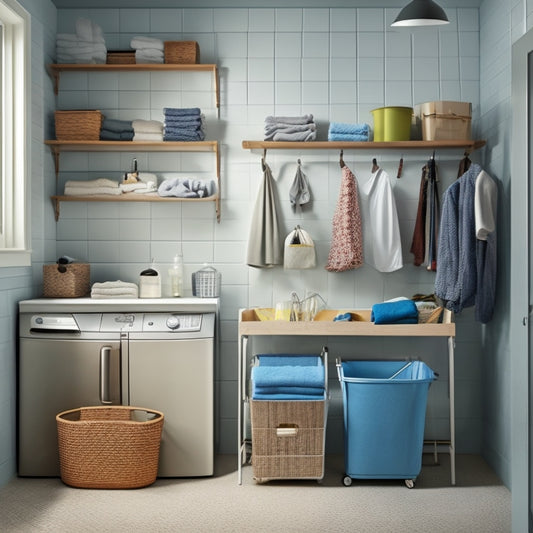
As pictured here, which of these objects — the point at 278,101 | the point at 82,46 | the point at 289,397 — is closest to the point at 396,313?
the point at 289,397

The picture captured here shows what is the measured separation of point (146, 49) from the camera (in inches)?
173

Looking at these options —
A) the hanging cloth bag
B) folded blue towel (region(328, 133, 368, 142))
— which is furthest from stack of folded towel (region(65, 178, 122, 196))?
folded blue towel (region(328, 133, 368, 142))

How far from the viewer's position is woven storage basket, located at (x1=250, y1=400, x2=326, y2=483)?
3.83 metres

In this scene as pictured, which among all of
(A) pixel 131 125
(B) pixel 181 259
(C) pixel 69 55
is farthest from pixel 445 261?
(C) pixel 69 55

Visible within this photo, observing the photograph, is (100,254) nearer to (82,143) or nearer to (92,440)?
(82,143)

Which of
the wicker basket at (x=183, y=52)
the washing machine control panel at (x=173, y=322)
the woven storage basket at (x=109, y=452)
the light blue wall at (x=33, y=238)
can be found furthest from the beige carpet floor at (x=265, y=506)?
the wicker basket at (x=183, y=52)

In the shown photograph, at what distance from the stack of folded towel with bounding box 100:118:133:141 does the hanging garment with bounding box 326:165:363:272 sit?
131 cm

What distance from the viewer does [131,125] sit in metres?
4.38

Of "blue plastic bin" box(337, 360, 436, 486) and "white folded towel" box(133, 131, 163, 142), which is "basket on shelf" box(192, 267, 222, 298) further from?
"blue plastic bin" box(337, 360, 436, 486)

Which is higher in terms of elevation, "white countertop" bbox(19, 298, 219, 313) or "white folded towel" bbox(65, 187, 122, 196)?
"white folded towel" bbox(65, 187, 122, 196)

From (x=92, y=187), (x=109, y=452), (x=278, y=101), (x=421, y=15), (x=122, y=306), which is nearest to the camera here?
(x=421, y=15)

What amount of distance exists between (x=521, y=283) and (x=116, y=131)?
2513 millimetres

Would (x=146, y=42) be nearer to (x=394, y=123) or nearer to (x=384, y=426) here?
(x=394, y=123)

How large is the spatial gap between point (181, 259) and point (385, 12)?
78.1 inches
